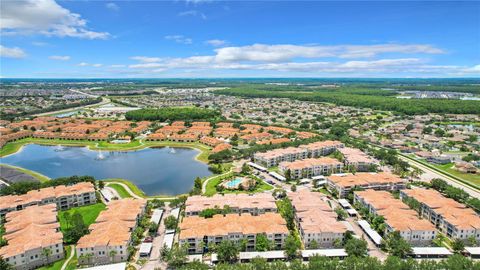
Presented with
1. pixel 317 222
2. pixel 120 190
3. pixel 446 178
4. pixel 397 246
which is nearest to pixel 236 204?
pixel 317 222

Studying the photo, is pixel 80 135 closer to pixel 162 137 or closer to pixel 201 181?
pixel 162 137

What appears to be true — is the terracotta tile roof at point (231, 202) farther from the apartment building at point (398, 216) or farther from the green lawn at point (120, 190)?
the apartment building at point (398, 216)

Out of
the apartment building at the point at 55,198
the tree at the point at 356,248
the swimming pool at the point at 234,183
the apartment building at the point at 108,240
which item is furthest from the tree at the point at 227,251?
the apartment building at the point at 55,198

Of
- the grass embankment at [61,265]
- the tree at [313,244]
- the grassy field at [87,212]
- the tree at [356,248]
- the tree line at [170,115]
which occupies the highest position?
the tree line at [170,115]

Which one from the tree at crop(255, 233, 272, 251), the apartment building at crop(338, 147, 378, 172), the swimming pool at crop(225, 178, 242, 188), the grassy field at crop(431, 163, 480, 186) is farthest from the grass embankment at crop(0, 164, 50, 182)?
the grassy field at crop(431, 163, 480, 186)

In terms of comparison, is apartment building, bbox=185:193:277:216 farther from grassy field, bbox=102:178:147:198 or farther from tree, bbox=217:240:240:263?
grassy field, bbox=102:178:147:198

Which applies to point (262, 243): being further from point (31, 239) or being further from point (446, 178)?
point (446, 178)
